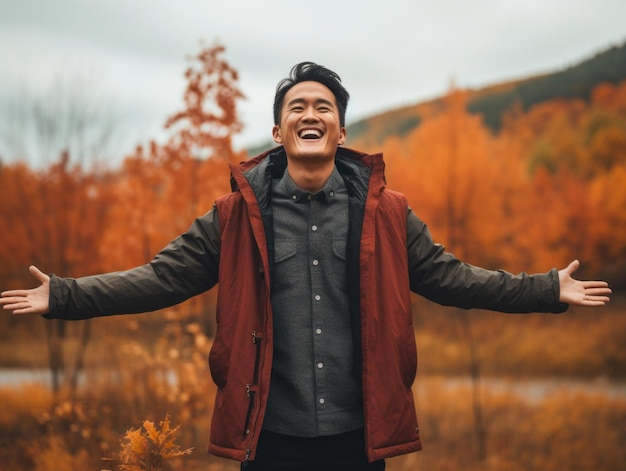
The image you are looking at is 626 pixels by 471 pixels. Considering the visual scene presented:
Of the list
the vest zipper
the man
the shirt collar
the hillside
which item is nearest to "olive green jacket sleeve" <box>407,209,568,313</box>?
the man

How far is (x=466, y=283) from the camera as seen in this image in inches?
107

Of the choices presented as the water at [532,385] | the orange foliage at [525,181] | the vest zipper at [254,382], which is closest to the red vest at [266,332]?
the vest zipper at [254,382]

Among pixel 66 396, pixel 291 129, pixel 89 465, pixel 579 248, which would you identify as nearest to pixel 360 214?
pixel 291 129

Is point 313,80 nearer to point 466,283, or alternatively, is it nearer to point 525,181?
point 466,283

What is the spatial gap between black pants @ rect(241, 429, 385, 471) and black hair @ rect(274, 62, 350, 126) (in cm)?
124

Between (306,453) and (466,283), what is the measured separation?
890 mm

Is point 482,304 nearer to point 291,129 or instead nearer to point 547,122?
point 291,129

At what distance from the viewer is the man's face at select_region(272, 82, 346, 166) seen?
8.66 ft

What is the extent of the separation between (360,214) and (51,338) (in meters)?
7.80

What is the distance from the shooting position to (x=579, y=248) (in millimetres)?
12750

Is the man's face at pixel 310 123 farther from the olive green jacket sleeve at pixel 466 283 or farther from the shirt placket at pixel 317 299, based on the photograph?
the olive green jacket sleeve at pixel 466 283

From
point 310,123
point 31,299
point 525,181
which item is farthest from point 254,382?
point 525,181

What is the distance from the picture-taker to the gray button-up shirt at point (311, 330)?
2455mm

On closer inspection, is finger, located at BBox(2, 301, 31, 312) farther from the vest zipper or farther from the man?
the vest zipper
